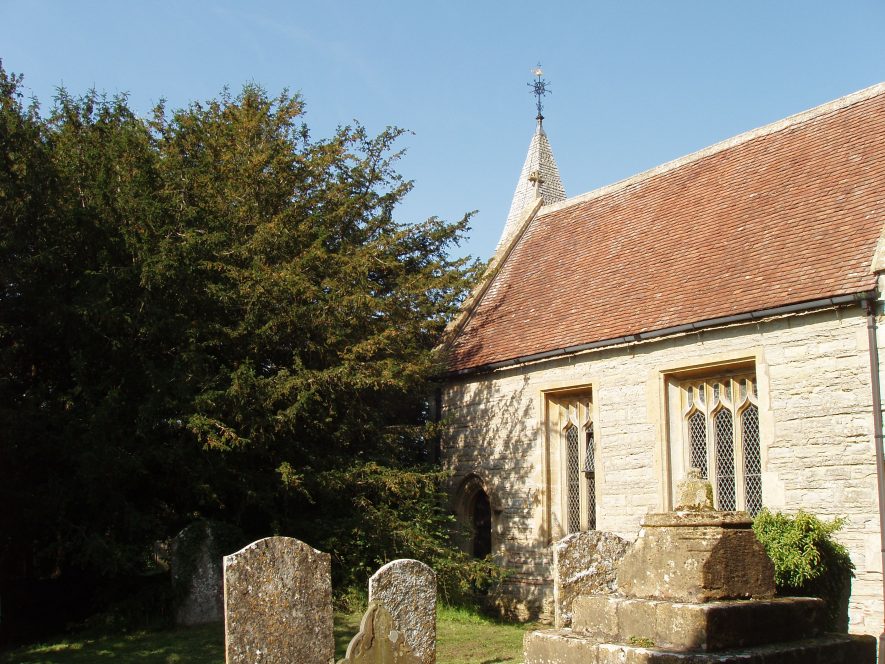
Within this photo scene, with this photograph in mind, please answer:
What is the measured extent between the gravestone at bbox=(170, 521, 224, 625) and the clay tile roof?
6.04 m

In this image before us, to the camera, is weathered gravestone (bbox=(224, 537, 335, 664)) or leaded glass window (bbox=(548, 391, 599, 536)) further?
leaded glass window (bbox=(548, 391, 599, 536))

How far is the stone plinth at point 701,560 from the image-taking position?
6.63 m

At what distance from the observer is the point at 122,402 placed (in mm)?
12336

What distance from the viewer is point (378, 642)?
7844 millimetres

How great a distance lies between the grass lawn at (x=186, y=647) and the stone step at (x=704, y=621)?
10.4 feet

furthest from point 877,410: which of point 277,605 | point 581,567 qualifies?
point 277,605

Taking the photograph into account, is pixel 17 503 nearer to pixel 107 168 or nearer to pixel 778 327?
pixel 107 168

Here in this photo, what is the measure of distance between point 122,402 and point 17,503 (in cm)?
198

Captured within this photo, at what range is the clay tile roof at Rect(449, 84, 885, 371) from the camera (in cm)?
1217

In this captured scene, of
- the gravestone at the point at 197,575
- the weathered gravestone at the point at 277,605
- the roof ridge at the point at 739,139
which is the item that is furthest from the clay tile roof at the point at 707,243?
the weathered gravestone at the point at 277,605

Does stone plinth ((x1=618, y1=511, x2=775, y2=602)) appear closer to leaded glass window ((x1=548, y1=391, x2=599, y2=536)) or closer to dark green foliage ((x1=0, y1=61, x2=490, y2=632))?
dark green foliage ((x1=0, y1=61, x2=490, y2=632))

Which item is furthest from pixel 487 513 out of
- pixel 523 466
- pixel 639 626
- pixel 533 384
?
pixel 639 626

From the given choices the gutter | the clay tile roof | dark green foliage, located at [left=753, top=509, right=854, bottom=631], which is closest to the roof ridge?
the clay tile roof

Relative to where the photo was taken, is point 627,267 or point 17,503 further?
point 627,267
